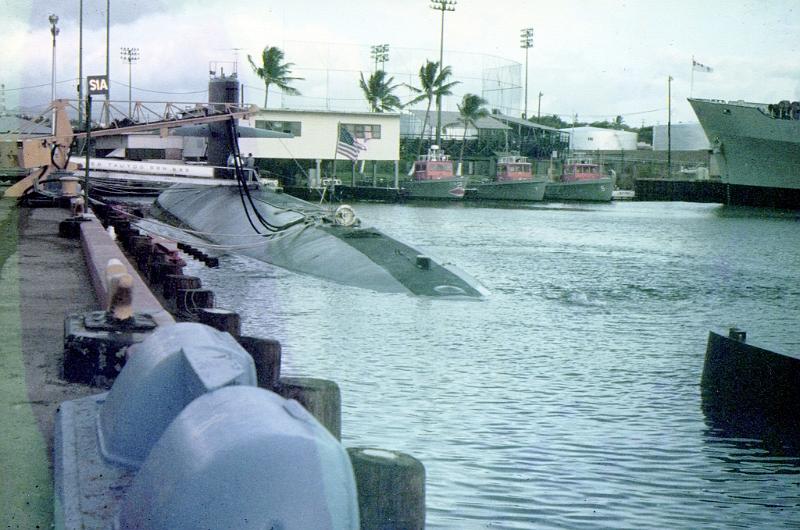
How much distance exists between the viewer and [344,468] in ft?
10.8

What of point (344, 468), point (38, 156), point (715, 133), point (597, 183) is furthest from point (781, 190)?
point (344, 468)

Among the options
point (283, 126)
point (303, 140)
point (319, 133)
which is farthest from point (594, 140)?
point (283, 126)

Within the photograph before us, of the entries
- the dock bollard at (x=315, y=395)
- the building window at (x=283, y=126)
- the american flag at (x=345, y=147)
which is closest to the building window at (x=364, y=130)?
the building window at (x=283, y=126)

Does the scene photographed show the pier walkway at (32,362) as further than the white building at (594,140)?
No

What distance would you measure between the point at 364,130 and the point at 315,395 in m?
63.8

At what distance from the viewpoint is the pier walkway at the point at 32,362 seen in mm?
5281

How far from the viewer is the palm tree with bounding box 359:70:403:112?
301ft

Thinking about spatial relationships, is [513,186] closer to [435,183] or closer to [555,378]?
[435,183]

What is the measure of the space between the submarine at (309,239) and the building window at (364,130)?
32694 mm

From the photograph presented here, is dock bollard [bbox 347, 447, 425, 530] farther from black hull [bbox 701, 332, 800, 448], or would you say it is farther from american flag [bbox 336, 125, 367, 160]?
american flag [bbox 336, 125, 367, 160]

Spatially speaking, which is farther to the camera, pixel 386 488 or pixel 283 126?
pixel 283 126

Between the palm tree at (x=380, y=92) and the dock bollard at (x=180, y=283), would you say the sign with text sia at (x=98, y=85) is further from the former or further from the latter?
the palm tree at (x=380, y=92)

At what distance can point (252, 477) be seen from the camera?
3.13m

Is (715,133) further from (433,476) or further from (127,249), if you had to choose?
(433,476)
